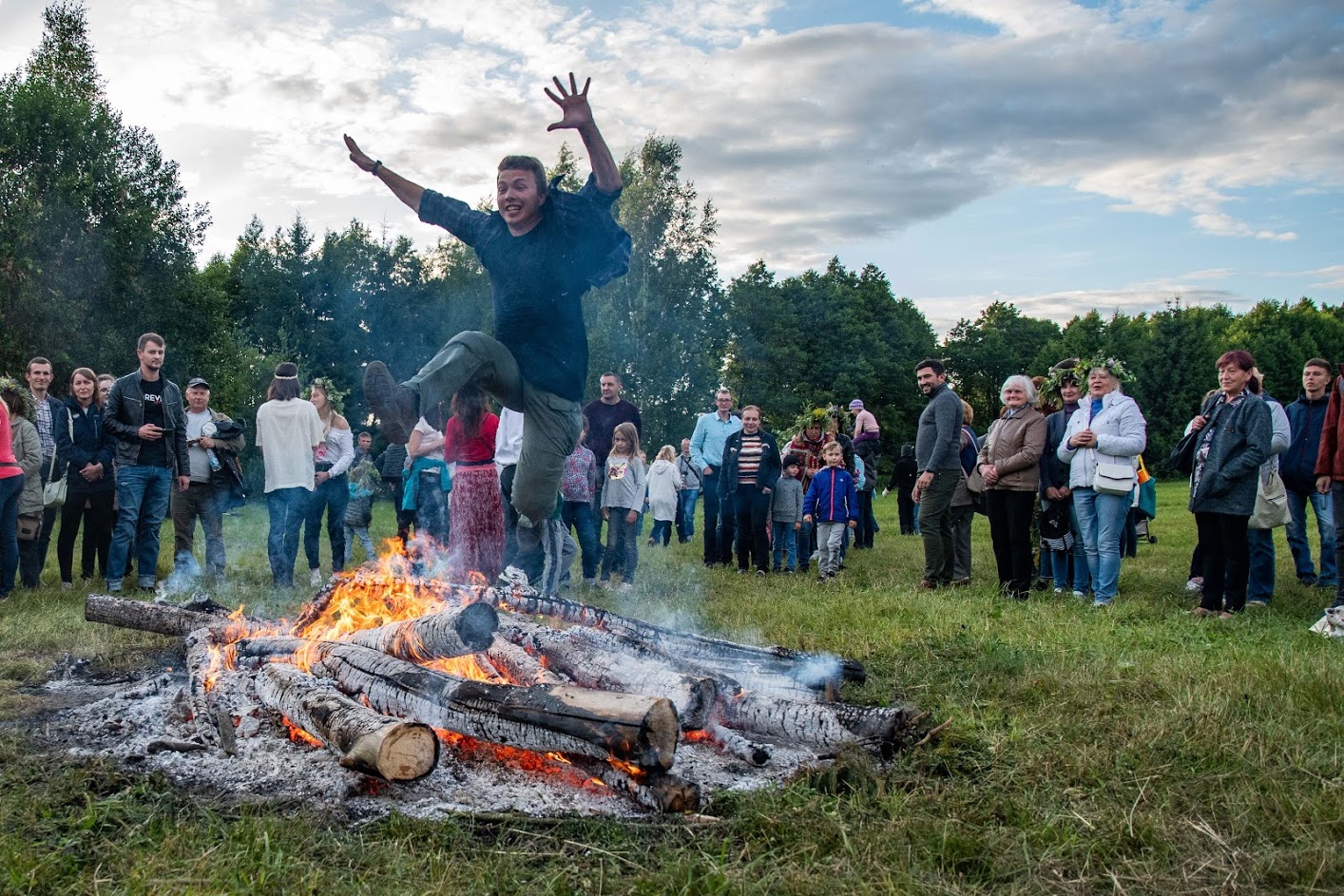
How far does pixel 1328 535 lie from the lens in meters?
8.53

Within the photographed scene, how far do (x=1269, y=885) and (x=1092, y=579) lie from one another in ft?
20.5

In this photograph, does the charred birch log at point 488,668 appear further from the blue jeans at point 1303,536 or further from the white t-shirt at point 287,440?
the blue jeans at point 1303,536

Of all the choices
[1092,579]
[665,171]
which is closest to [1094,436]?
[1092,579]

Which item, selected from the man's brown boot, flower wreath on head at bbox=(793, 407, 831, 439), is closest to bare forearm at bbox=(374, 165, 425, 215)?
the man's brown boot

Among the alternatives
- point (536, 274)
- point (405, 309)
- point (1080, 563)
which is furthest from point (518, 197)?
point (405, 309)

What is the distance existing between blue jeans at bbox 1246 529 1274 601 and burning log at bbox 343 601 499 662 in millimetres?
6608

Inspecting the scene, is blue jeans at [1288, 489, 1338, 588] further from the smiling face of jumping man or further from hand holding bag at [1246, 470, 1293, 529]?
the smiling face of jumping man

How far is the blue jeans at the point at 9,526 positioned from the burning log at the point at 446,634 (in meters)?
5.66

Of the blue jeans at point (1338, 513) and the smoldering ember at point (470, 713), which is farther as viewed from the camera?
the blue jeans at point (1338, 513)

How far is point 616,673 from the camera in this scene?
4.57 meters

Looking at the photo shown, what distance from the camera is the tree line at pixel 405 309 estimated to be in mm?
25078

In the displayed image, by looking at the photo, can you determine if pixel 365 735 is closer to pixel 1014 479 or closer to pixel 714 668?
pixel 714 668

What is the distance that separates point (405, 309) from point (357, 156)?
1507 inches

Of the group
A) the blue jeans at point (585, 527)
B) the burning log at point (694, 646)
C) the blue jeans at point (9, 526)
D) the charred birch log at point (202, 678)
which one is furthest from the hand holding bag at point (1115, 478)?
the blue jeans at point (9, 526)
